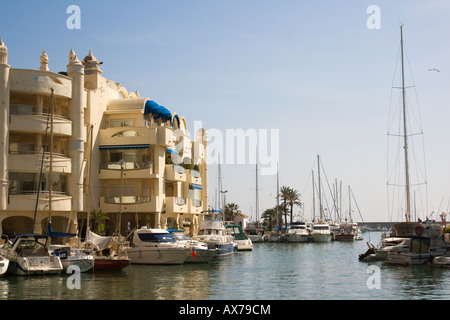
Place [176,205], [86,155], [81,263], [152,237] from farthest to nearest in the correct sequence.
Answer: [176,205]
[86,155]
[152,237]
[81,263]

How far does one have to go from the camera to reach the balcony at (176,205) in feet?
216

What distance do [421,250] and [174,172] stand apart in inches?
1204

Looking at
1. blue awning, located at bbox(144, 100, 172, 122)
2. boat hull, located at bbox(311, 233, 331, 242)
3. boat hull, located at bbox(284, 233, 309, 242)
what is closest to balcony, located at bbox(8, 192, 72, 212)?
blue awning, located at bbox(144, 100, 172, 122)

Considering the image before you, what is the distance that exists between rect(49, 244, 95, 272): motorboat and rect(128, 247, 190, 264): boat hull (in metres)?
7.45

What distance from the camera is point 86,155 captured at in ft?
193

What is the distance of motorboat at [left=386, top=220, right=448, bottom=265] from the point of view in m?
45.2

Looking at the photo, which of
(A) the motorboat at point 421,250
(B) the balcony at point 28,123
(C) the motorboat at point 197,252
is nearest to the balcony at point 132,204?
(B) the balcony at point 28,123

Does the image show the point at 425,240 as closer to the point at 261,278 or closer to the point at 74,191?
the point at 261,278

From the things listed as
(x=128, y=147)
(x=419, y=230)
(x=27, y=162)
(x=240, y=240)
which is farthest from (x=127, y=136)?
(x=419, y=230)

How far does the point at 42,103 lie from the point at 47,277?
22259 millimetres

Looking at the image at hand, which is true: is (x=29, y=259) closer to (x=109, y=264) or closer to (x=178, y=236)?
(x=109, y=264)

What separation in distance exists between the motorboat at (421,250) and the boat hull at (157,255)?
16.9 m

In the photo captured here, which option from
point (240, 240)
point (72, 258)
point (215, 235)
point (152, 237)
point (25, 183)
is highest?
point (25, 183)
